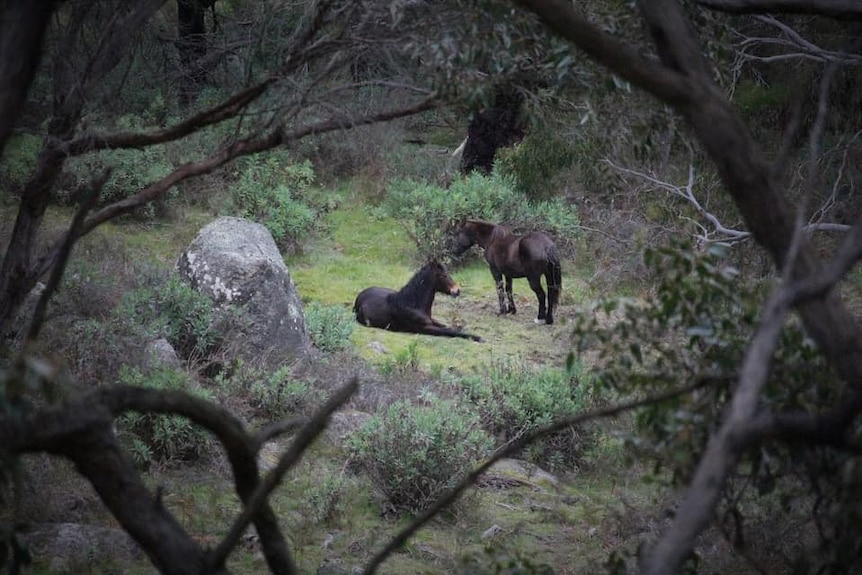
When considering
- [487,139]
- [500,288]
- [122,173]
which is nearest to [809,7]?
[500,288]

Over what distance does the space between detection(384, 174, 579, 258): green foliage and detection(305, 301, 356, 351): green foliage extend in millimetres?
3955

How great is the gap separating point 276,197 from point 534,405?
7.42 metres

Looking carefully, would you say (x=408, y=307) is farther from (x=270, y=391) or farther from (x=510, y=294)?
(x=270, y=391)

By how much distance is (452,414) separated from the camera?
8.73 meters

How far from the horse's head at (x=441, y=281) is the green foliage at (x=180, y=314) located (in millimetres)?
4467

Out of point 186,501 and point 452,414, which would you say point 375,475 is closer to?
point 452,414

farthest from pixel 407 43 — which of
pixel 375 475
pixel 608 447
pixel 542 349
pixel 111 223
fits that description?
pixel 111 223

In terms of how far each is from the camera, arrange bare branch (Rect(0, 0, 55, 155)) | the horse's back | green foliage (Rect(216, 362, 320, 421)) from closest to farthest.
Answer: bare branch (Rect(0, 0, 55, 155)), green foliage (Rect(216, 362, 320, 421)), the horse's back

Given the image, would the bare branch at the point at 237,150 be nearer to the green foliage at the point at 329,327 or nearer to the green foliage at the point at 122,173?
the green foliage at the point at 329,327

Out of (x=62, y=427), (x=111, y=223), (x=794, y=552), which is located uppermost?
(x=62, y=427)

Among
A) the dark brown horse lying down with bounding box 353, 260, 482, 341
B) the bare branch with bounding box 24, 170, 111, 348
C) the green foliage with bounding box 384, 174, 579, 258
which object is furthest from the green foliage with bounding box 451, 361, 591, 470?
the bare branch with bounding box 24, 170, 111, 348

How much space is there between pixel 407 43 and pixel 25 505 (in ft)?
12.6

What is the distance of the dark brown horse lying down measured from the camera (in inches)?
526

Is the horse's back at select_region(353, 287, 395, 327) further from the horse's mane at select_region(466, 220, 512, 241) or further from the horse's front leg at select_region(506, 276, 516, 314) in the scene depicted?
the horse's mane at select_region(466, 220, 512, 241)
